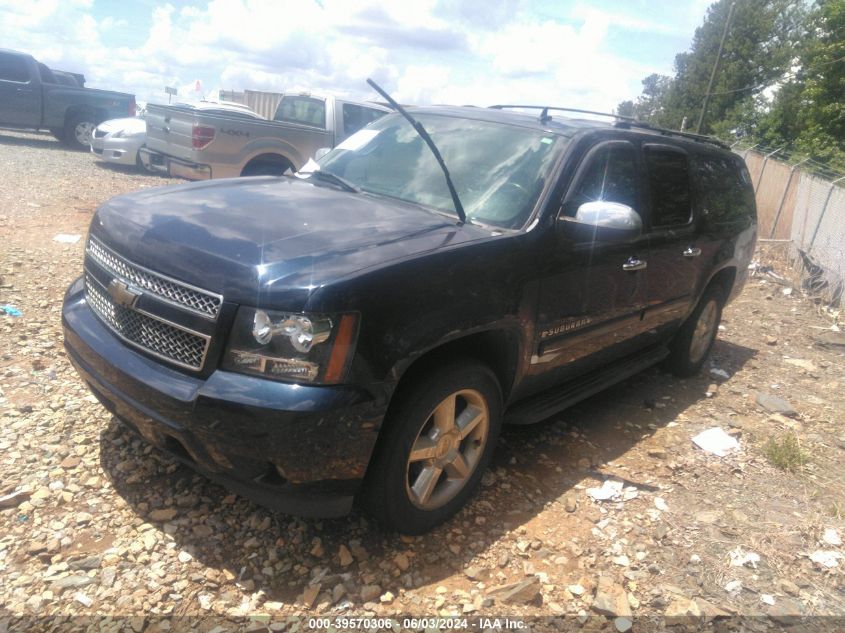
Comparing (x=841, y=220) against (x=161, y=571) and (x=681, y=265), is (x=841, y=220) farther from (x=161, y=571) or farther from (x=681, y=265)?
(x=161, y=571)

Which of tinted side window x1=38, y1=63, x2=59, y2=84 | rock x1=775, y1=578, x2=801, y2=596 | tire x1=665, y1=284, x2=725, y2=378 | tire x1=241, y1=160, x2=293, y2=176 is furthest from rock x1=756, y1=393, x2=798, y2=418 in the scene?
tinted side window x1=38, y1=63, x2=59, y2=84

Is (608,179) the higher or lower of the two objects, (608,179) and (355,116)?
the higher

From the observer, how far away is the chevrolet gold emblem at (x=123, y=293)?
259 cm

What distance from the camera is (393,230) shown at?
2.85 meters

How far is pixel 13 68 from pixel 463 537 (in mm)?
16634

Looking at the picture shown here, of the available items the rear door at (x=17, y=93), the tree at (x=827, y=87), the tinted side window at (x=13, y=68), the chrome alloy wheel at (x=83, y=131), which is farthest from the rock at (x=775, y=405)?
the tree at (x=827, y=87)

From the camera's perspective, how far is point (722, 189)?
5094 millimetres

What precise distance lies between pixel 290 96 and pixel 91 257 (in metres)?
8.73

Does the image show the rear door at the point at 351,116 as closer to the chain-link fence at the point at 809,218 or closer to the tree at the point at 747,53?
the chain-link fence at the point at 809,218

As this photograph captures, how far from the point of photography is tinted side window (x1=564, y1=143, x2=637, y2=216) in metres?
3.43

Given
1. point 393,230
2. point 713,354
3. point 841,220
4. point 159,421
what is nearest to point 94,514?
point 159,421

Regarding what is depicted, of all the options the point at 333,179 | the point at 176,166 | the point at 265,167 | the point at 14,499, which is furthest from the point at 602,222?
the point at 176,166

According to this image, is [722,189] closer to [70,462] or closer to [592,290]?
[592,290]

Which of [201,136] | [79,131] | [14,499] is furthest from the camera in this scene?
[79,131]
